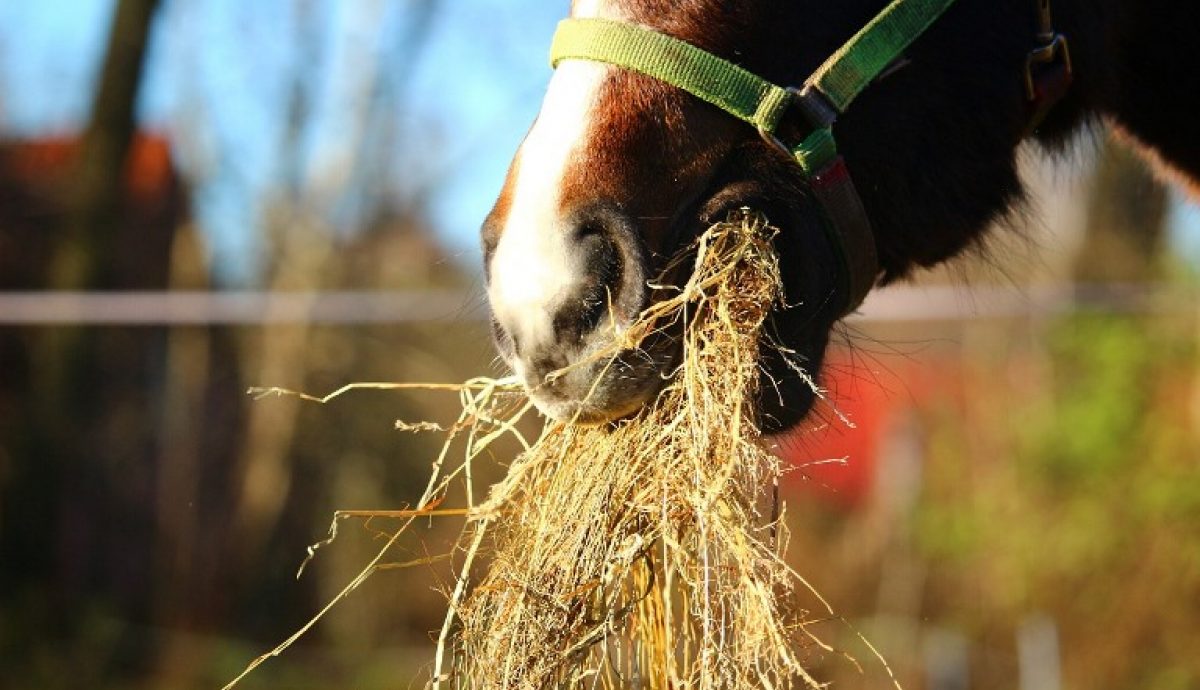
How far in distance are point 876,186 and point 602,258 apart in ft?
1.52

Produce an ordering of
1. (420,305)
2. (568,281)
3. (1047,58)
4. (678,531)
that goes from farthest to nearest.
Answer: (420,305), (1047,58), (678,531), (568,281)

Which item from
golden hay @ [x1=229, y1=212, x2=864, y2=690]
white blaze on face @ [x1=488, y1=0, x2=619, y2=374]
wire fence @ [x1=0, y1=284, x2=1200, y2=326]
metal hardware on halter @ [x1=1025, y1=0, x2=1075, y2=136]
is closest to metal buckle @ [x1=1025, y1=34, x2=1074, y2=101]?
metal hardware on halter @ [x1=1025, y1=0, x2=1075, y2=136]

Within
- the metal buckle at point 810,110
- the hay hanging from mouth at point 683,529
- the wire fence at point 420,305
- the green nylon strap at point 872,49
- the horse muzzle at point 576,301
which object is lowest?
the hay hanging from mouth at point 683,529

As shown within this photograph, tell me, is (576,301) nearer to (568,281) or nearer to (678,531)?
(568,281)

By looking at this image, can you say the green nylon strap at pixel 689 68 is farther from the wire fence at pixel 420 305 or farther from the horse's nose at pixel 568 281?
the wire fence at pixel 420 305

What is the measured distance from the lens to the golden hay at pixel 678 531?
1.59m

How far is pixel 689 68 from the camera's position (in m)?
1.63

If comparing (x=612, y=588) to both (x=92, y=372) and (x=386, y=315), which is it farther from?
(x=92, y=372)

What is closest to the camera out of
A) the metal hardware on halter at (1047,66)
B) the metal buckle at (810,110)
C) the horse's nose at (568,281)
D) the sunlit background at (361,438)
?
the horse's nose at (568,281)

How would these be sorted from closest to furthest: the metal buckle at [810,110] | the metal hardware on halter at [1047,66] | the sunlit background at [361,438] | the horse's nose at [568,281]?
the horse's nose at [568,281] → the metal buckle at [810,110] → the metal hardware on halter at [1047,66] → the sunlit background at [361,438]

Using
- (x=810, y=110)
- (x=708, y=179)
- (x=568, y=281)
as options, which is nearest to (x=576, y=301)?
(x=568, y=281)

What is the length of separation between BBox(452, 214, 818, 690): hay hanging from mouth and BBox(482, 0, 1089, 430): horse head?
50mm

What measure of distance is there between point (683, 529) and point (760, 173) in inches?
19.1

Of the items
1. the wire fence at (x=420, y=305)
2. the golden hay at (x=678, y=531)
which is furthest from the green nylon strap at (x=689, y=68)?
the wire fence at (x=420, y=305)
